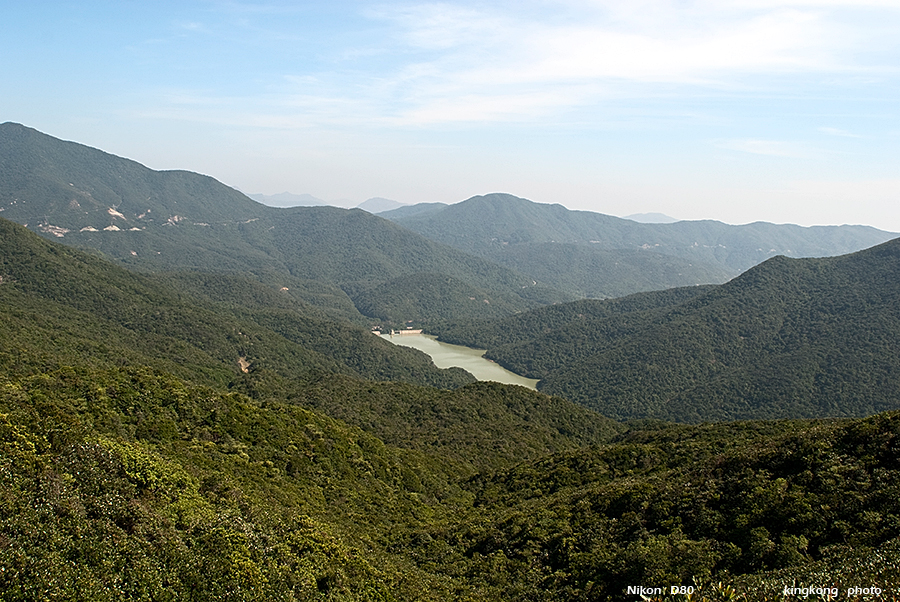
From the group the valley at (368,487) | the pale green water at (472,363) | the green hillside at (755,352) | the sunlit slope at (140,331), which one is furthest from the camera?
the pale green water at (472,363)

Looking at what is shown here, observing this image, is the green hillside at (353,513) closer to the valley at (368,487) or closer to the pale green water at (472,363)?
the valley at (368,487)

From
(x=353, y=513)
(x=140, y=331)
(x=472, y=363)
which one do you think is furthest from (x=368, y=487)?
(x=472, y=363)

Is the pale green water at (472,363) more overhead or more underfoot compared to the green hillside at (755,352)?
more underfoot

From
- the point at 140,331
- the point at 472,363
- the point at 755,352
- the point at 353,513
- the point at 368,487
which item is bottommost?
the point at 472,363

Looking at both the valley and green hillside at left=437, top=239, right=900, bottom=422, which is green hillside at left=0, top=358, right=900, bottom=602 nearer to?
the valley

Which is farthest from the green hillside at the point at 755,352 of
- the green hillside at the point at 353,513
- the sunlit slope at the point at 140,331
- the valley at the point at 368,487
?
the green hillside at the point at 353,513

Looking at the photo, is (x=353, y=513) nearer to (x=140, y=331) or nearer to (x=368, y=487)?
(x=368, y=487)

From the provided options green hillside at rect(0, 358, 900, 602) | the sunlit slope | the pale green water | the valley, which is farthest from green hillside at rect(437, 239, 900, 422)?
green hillside at rect(0, 358, 900, 602)

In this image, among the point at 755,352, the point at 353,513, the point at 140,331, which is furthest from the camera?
the point at 755,352
